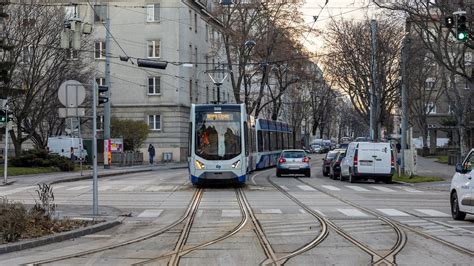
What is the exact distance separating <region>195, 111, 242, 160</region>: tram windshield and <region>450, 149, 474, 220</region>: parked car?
1143 centimetres

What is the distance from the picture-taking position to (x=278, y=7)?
5906cm

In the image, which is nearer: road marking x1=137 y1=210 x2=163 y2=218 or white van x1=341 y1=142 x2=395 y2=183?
road marking x1=137 y1=210 x2=163 y2=218

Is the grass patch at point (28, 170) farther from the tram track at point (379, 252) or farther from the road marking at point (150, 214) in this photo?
the tram track at point (379, 252)

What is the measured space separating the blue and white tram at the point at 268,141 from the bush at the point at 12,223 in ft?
86.9

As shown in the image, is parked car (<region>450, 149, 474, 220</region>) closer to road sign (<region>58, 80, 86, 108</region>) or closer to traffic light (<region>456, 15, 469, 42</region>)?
traffic light (<region>456, 15, 469, 42</region>)

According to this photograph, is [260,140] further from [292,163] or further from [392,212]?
[392,212]

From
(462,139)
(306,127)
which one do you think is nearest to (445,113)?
(306,127)

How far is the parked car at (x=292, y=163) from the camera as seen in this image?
3770 cm

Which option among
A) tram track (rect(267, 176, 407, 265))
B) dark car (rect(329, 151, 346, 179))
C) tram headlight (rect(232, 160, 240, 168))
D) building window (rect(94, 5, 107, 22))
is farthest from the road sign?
building window (rect(94, 5, 107, 22))

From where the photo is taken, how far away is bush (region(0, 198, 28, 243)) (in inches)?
463

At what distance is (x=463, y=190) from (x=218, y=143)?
12479 mm

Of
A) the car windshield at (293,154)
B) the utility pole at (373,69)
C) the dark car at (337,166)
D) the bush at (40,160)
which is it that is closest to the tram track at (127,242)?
the dark car at (337,166)

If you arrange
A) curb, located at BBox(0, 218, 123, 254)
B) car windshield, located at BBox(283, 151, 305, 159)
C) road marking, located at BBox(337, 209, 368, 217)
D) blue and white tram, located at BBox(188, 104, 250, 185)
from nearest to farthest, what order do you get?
curb, located at BBox(0, 218, 123, 254)
road marking, located at BBox(337, 209, 368, 217)
blue and white tram, located at BBox(188, 104, 250, 185)
car windshield, located at BBox(283, 151, 305, 159)

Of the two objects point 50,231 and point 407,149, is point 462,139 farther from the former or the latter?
point 50,231
